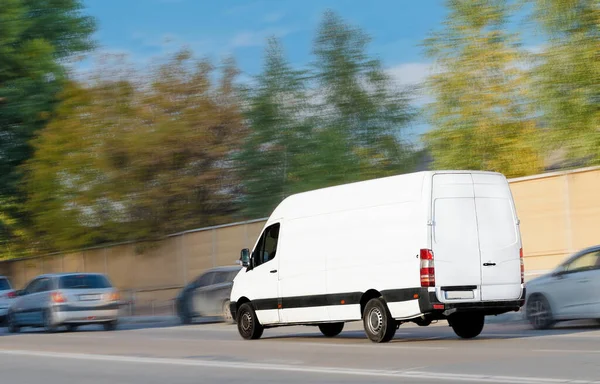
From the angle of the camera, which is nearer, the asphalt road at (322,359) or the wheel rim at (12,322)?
the asphalt road at (322,359)

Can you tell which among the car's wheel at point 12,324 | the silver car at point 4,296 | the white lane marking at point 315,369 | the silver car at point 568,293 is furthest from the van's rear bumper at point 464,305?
the silver car at point 4,296

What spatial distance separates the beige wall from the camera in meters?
24.4

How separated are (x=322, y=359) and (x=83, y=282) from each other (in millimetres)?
14726

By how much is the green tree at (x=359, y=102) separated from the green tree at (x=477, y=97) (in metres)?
9.59

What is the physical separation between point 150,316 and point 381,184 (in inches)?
928

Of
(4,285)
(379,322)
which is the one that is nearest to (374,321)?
(379,322)

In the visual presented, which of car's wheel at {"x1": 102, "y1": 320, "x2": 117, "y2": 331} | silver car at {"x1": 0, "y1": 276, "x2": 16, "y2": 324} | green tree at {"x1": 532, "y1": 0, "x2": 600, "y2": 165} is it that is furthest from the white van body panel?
silver car at {"x1": 0, "y1": 276, "x2": 16, "y2": 324}

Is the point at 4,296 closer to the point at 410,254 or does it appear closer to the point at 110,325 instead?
the point at 110,325

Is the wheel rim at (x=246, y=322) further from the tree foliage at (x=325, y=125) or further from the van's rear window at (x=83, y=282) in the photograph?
the tree foliage at (x=325, y=125)

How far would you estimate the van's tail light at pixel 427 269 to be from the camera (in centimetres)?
1556

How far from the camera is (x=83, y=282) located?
27.3 metres

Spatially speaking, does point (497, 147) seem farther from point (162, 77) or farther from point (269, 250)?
point (269, 250)

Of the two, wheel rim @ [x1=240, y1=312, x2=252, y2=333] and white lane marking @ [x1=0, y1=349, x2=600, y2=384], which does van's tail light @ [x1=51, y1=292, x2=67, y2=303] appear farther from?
white lane marking @ [x1=0, y1=349, x2=600, y2=384]

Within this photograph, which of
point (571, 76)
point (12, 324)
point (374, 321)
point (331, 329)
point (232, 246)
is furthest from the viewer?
point (232, 246)
